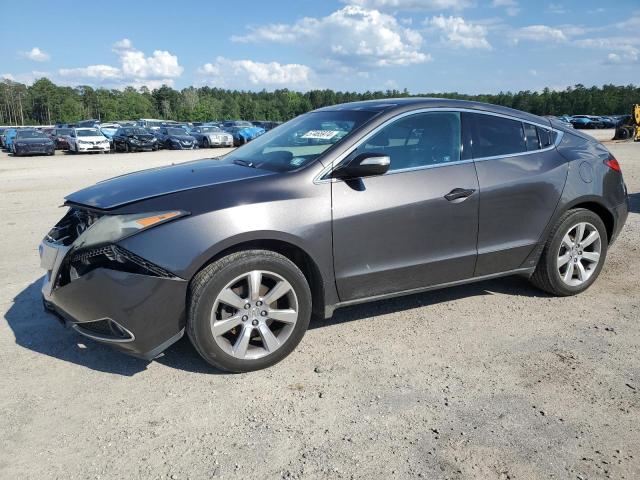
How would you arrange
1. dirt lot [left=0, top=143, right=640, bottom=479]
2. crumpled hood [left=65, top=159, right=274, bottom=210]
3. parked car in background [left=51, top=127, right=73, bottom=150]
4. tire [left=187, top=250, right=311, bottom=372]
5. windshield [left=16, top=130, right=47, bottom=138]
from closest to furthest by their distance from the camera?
dirt lot [left=0, top=143, right=640, bottom=479]
tire [left=187, top=250, right=311, bottom=372]
crumpled hood [left=65, top=159, right=274, bottom=210]
windshield [left=16, top=130, right=47, bottom=138]
parked car in background [left=51, top=127, right=73, bottom=150]

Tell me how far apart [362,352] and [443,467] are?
4.09ft

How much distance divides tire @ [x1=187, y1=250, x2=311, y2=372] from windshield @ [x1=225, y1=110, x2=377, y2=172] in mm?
775

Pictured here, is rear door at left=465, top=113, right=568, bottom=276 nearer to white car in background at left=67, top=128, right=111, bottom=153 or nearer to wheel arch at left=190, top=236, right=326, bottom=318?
wheel arch at left=190, top=236, right=326, bottom=318

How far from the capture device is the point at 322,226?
11.1 ft

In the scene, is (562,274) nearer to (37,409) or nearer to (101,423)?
(101,423)

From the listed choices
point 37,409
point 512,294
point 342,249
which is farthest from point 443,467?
point 512,294

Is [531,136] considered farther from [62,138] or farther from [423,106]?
[62,138]

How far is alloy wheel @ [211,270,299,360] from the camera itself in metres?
3.19

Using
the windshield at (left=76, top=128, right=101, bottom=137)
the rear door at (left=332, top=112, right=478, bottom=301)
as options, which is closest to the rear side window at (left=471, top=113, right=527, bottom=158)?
the rear door at (left=332, top=112, right=478, bottom=301)

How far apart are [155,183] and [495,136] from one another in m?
2.69

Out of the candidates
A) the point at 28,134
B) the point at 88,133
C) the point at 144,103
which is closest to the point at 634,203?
the point at 88,133

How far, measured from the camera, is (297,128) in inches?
172

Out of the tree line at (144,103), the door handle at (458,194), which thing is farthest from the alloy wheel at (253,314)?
the tree line at (144,103)

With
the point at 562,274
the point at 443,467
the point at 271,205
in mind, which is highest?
the point at 271,205
